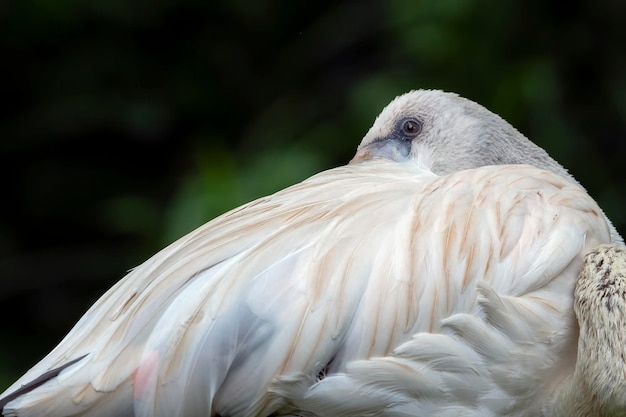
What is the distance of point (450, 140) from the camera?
8.31ft

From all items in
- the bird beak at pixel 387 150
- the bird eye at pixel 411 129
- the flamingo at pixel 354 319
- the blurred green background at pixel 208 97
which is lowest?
the flamingo at pixel 354 319

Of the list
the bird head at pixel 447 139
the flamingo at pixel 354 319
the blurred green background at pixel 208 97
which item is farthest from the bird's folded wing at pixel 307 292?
the blurred green background at pixel 208 97

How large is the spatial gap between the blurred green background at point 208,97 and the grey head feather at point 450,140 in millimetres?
1119

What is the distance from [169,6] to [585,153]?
1691 mm

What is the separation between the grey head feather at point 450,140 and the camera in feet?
8.22

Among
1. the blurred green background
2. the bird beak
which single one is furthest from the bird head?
the blurred green background

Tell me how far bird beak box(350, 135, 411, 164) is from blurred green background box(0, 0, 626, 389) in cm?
112

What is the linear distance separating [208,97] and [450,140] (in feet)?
6.69

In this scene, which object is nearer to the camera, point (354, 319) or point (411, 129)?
point (354, 319)

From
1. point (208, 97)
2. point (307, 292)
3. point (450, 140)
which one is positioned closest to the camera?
point (307, 292)

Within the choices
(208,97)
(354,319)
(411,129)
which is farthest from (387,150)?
(208,97)

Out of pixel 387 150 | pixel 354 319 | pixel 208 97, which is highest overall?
pixel 208 97

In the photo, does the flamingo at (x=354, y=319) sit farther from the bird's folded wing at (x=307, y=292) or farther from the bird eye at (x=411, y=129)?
the bird eye at (x=411, y=129)

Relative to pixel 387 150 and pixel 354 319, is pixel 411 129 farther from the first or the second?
pixel 354 319
